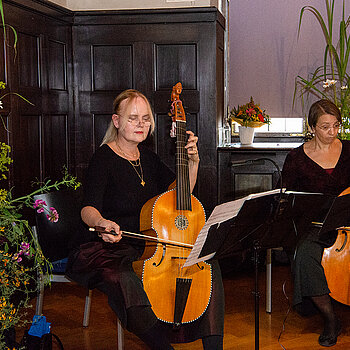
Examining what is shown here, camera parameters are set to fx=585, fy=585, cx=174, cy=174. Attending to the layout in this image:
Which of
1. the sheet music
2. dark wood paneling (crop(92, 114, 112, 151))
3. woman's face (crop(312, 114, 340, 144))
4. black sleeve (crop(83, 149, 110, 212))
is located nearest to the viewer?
the sheet music

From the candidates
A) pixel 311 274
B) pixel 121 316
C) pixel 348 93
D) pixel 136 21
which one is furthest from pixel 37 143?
pixel 348 93

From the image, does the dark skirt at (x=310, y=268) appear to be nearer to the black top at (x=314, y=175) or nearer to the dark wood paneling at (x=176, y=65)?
the black top at (x=314, y=175)

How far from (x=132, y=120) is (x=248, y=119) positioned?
1.70m

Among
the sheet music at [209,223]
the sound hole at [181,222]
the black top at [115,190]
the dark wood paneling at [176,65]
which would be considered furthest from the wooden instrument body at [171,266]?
the dark wood paneling at [176,65]

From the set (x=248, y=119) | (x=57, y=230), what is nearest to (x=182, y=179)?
(x=57, y=230)

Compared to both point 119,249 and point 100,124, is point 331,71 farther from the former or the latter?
point 119,249

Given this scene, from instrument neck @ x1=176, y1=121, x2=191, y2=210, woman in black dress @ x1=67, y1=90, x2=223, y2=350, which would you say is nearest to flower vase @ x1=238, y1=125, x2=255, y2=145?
woman in black dress @ x1=67, y1=90, x2=223, y2=350

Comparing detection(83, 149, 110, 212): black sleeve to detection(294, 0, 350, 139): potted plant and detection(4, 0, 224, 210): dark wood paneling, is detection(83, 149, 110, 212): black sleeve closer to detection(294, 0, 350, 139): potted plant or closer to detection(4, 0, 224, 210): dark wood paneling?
detection(4, 0, 224, 210): dark wood paneling

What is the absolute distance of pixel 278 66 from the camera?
15.1 feet

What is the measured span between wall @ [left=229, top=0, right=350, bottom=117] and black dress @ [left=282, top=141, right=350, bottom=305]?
124 centimetres

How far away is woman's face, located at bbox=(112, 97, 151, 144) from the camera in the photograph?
2803mm

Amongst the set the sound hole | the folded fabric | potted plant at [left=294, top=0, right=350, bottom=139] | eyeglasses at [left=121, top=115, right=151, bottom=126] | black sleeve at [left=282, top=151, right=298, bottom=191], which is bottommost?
the folded fabric

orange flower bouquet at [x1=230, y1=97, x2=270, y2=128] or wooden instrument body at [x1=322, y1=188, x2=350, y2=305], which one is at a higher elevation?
orange flower bouquet at [x1=230, y1=97, x2=270, y2=128]

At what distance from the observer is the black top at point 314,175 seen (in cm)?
337
